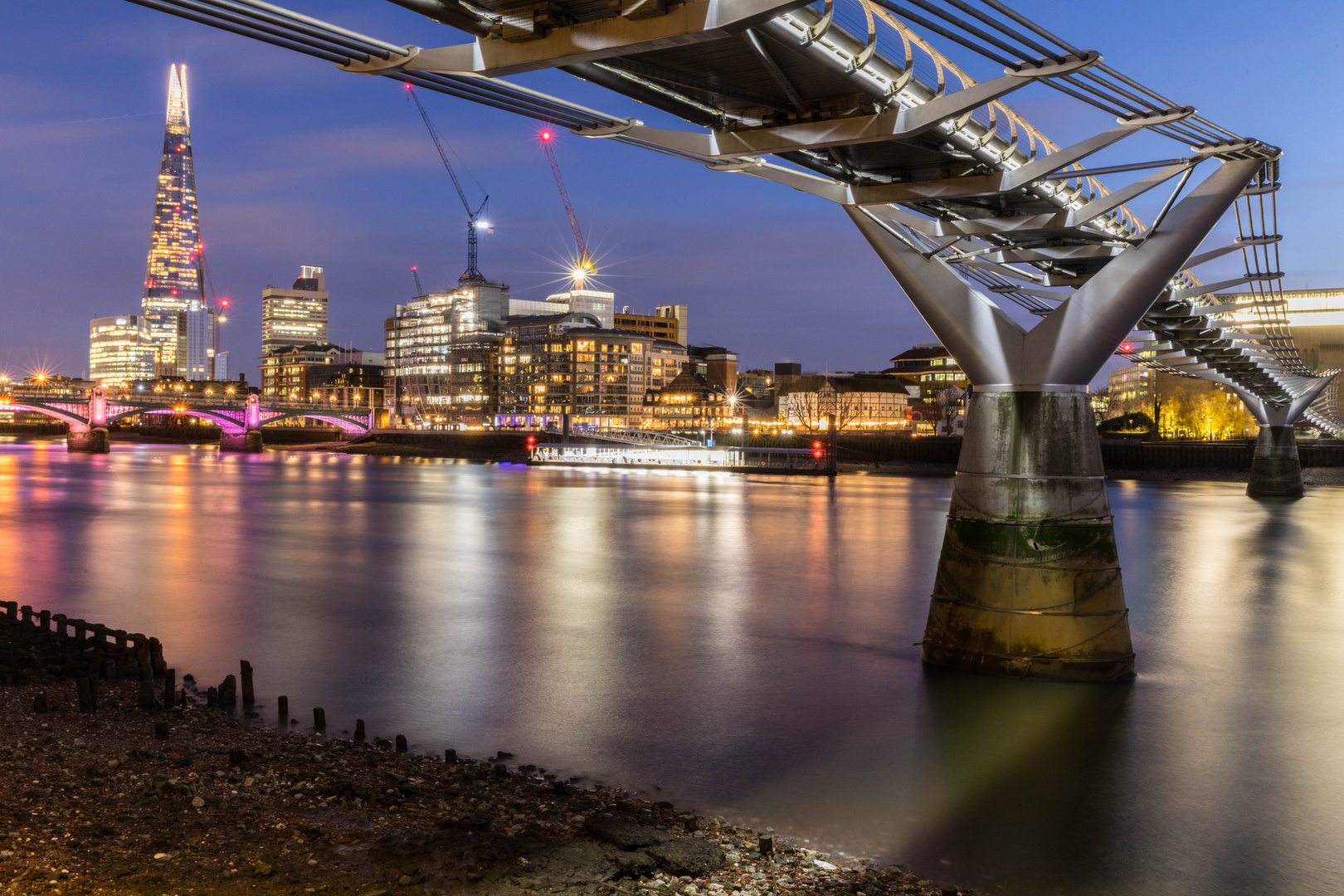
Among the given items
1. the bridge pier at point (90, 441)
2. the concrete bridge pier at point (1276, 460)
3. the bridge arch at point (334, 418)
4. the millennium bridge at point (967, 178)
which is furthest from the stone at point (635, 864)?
the bridge arch at point (334, 418)

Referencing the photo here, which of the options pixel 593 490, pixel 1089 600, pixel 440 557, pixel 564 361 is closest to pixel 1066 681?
pixel 1089 600

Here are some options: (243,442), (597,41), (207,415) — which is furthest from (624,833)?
(243,442)

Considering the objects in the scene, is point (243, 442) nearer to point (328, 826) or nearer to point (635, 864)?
point (328, 826)

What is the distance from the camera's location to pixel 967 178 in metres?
13.1

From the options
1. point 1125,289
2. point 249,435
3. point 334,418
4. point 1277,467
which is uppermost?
point 1125,289

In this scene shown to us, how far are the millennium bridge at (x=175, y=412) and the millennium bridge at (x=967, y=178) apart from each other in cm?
11517

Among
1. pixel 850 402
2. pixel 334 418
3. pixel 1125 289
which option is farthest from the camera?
pixel 850 402

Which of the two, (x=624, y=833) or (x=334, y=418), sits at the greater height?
(x=334, y=418)

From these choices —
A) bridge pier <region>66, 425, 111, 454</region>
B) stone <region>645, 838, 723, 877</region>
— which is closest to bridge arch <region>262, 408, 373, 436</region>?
bridge pier <region>66, 425, 111, 454</region>

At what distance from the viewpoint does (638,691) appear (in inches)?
583

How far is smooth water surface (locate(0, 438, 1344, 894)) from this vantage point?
386 inches

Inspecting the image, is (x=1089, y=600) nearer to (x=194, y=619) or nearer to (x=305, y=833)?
(x=305, y=833)

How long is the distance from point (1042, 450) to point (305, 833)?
9912 mm

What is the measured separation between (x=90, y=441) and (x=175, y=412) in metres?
9.72
